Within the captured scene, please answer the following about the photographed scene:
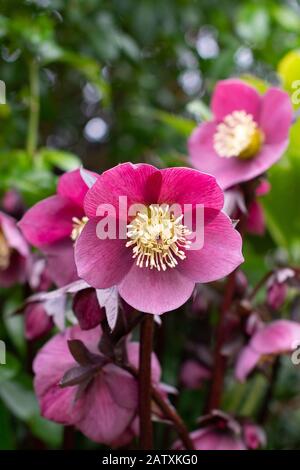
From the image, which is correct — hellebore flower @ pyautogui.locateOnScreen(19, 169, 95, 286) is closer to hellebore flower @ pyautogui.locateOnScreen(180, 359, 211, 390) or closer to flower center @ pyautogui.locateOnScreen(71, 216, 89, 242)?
flower center @ pyautogui.locateOnScreen(71, 216, 89, 242)

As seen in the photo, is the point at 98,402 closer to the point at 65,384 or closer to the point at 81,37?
the point at 65,384

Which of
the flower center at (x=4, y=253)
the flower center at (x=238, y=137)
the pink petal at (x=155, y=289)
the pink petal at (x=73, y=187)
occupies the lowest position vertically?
the flower center at (x=4, y=253)

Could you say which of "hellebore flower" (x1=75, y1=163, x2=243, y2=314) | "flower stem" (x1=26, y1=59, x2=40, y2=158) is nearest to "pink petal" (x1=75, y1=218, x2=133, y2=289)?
"hellebore flower" (x1=75, y1=163, x2=243, y2=314)

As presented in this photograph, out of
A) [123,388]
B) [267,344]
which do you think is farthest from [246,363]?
[123,388]

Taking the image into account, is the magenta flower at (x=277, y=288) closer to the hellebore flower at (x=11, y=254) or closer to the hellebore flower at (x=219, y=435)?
the hellebore flower at (x=219, y=435)

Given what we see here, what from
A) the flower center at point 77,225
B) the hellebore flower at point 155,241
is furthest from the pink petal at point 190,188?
the flower center at point 77,225
